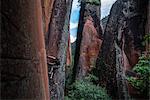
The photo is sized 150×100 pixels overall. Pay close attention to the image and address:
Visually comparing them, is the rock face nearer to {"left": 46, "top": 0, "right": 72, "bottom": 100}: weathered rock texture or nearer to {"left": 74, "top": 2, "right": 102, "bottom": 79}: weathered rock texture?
{"left": 74, "top": 2, "right": 102, "bottom": 79}: weathered rock texture

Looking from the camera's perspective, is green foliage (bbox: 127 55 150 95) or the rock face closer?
green foliage (bbox: 127 55 150 95)

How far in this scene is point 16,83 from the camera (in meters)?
1.37

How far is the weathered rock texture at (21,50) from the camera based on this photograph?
132 cm

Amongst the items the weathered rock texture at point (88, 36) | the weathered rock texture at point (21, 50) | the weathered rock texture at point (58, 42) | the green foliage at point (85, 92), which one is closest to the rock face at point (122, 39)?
the weathered rock texture at point (88, 36)

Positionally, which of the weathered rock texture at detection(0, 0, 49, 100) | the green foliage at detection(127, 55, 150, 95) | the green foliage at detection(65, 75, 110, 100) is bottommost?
the green foliage at detection(65, 75, 110, 100)

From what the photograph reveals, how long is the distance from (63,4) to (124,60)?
22.1 feet

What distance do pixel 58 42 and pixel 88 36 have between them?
7892 mm

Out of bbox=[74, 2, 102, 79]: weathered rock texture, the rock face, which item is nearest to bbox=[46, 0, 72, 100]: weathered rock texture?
the rock face

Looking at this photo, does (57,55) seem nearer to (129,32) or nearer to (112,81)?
(112,81)

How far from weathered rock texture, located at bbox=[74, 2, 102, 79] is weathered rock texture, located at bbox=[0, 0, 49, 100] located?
575 inches

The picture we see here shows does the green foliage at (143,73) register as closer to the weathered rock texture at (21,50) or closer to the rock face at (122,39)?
the rock face at (122,39)

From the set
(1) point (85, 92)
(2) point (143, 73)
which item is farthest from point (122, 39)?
(2) point (143, 73)

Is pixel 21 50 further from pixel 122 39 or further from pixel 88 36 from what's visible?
pixel 88 36

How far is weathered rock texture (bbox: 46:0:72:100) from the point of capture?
8.82 m
